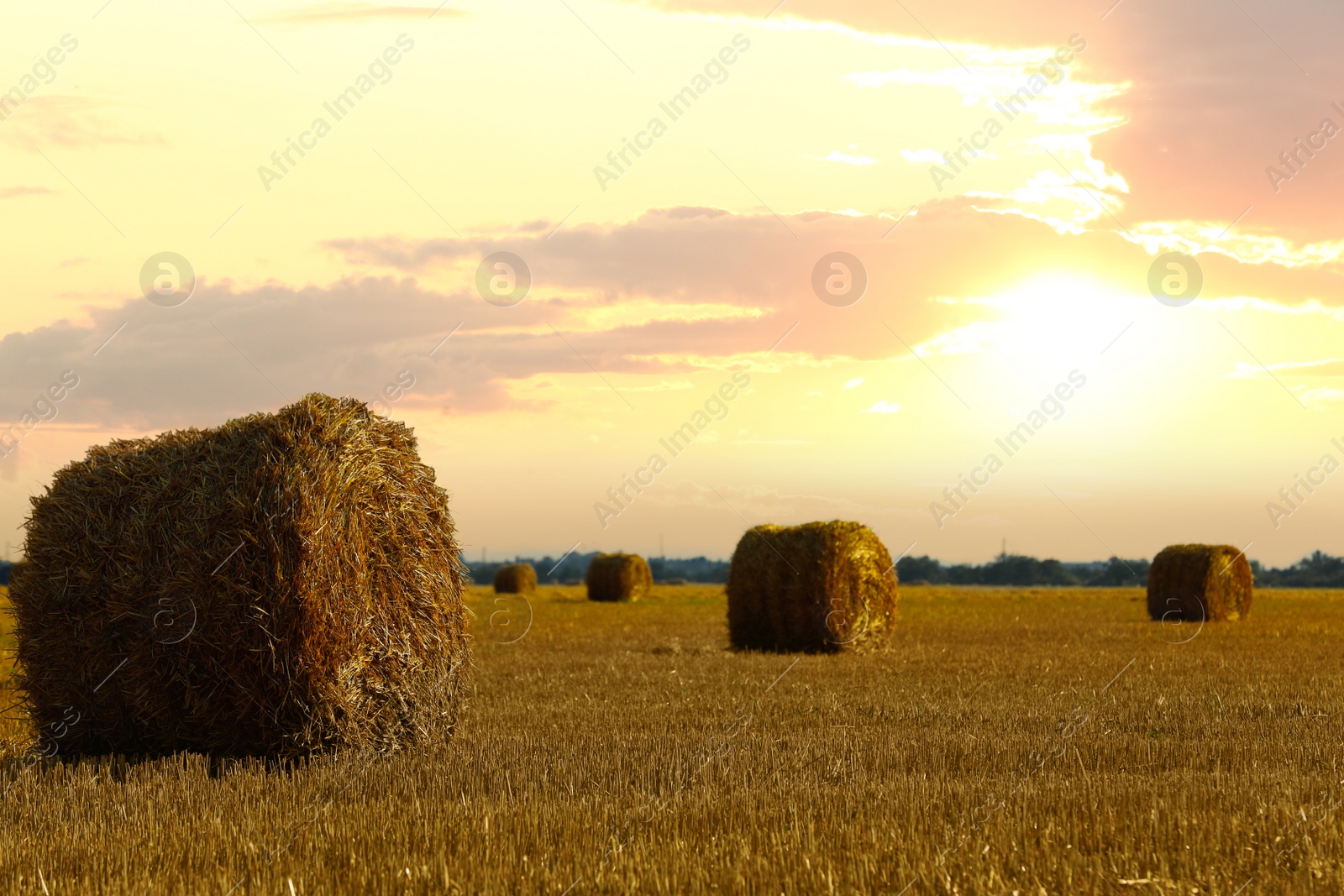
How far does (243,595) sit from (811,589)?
42.0ft

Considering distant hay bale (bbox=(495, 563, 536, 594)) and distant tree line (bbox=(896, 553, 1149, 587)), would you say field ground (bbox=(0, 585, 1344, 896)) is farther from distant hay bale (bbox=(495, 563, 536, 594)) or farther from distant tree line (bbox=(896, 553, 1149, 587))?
distant tree line (bbox=(896, 553, 1149, 587))

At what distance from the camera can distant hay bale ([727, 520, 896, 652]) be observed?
20906mm

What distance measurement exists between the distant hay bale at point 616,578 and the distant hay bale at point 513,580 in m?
5.32

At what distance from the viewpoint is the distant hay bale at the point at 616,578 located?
45.3m

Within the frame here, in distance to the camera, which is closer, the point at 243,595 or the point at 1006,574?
the point at 243,595

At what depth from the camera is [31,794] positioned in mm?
8523

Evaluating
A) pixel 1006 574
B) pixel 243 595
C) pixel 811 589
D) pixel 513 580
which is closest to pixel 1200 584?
pixel 811 589

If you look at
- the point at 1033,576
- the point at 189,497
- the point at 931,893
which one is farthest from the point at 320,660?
the point at 1033,576

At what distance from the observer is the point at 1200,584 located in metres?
30.7

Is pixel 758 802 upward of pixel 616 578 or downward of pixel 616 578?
downward

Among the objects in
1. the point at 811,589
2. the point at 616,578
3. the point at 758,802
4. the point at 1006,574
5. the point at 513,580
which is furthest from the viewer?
the point at 1006,574

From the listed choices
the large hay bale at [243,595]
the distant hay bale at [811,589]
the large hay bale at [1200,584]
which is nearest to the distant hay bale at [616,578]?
the large hay bale at [1200,584]

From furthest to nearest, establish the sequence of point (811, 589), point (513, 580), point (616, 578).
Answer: point (513, 580), point (616, 578), point (811, 589)

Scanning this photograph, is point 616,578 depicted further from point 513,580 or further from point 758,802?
point 758,802
